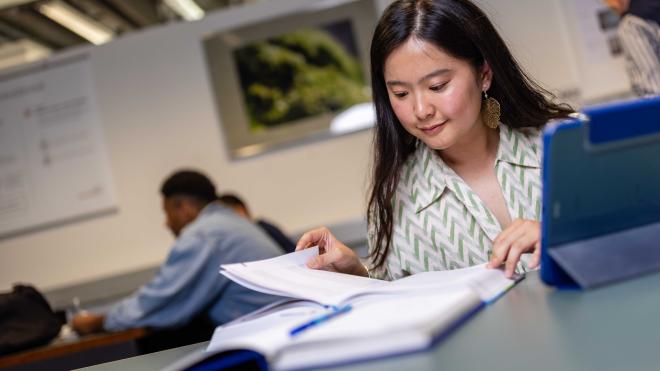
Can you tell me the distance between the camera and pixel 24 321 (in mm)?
3223

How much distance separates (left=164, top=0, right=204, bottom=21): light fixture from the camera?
5.86 metres

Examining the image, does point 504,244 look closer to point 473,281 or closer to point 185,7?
point 473,281

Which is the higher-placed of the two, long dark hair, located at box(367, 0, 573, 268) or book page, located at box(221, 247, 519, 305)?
long dark hair, located at box(367, 0, 573, 268)

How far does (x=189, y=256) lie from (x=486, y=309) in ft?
7.56

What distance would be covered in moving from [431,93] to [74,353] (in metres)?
2.01

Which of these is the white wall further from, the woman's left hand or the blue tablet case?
the blue tablet case

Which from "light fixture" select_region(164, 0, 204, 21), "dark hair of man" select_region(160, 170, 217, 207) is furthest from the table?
"light fixture" select_region(164, 0, 204, 21)

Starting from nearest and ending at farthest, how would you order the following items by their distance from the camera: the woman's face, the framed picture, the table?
the woman's face
the table
the framed picture

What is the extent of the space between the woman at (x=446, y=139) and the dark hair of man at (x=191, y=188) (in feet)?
6.97

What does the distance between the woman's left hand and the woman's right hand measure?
349 millimetres

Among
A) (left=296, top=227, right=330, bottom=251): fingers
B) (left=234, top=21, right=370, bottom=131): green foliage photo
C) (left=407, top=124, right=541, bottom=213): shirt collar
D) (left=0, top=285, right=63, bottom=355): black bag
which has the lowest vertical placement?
(left=0, top=285, right=63, bottom=355): black bag

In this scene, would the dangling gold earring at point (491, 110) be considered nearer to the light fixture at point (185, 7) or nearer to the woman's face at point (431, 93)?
the woman's face at point (431, 93)

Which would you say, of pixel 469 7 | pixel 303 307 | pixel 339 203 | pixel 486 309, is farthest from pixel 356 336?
pixel 339 203

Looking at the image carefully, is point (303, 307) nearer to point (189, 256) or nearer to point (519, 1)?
point (189, 256)
